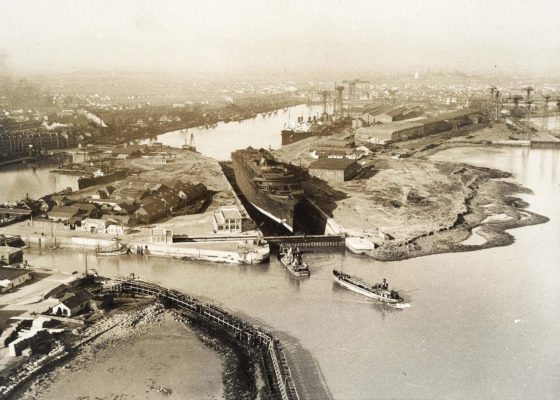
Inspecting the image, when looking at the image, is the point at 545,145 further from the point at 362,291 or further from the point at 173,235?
the point at 173,235

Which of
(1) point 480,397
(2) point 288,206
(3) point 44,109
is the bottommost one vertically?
(1) point 480,397

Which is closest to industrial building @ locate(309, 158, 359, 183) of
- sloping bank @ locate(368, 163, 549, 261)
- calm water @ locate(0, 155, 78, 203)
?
sloping bank @ locate(368, 163, 549, 261)

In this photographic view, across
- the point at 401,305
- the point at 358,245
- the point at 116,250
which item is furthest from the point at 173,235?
the point at 401,305

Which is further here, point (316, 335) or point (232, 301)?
point (232, 301)

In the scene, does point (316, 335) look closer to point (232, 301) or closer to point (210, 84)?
point (232, 301)

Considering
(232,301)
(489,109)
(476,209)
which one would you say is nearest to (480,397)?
(232,301)

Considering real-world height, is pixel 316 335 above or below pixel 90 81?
below

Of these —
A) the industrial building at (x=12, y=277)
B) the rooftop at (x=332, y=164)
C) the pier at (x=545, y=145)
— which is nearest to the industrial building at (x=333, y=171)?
the rooftop at (x=332, y=164)
